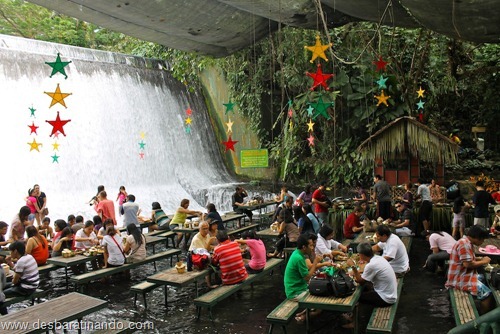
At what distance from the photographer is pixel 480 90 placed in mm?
19328

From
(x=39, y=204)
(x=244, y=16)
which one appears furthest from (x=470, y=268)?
(x=39, y=204)

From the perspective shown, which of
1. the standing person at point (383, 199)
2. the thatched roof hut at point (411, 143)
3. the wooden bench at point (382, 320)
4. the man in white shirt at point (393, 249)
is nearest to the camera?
the wooden bench at point (382, 320)

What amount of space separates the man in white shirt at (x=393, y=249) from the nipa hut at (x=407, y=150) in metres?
6.36

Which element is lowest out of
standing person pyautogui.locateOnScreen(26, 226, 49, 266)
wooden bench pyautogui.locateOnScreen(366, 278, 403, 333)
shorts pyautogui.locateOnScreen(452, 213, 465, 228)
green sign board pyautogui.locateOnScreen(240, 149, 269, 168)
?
wooden bench pyautogui.locateOnScreen(366, 278, 403, 333)

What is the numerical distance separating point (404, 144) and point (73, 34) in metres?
21.7

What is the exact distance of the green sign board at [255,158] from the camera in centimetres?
1125

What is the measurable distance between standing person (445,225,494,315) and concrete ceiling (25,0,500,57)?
2.74m

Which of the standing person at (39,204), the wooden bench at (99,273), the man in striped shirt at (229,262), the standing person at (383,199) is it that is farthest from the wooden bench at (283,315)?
the standing person at (39,204)

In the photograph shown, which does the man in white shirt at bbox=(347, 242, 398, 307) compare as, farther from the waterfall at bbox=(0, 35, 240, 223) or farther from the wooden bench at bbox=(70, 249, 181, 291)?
the waterfall at bbox=(0, 35, 240, 223)

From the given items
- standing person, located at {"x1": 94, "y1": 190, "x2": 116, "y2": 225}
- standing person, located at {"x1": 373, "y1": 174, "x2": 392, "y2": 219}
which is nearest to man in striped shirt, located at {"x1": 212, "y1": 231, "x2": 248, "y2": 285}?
standing person, located at {"x1": 94, "y1": 190, "x2": 116, "y2": 225}

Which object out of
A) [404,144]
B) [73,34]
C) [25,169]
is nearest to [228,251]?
[404,144]

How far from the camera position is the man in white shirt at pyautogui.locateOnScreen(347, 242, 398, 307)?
563 cm

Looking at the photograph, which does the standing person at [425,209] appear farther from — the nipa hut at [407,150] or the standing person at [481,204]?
the nipa hut at [407,150]

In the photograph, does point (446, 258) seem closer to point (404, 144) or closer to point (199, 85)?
point (404, 144)
